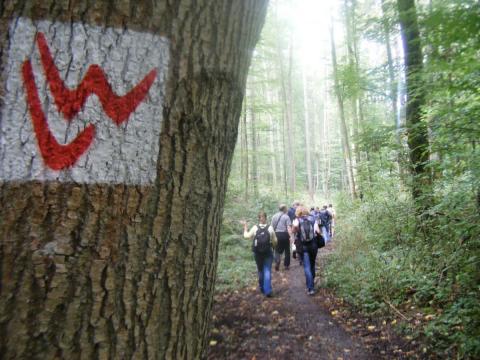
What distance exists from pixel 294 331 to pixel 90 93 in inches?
220

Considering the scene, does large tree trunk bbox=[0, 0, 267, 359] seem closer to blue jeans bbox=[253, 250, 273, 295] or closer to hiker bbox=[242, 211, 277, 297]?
hiker bbox=[242, 211, 277, 297]

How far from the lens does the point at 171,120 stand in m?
1.00

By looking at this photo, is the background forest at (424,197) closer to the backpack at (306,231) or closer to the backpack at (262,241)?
the backpack at (306,231)

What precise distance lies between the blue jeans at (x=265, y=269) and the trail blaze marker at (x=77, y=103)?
21.8 feet

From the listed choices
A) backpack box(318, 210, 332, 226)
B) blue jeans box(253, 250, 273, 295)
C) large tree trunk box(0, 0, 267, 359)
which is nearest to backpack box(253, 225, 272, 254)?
blue jeans box(253, 250, 273, 295)

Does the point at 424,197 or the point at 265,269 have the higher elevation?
the point at 424,197

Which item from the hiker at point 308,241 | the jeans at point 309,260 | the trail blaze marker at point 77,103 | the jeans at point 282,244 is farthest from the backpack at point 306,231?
the trail blaze marker at point 77,103

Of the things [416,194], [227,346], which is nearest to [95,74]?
[227,346]

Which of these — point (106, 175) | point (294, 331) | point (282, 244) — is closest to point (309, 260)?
point (294, 331)

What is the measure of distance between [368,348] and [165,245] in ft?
15.9

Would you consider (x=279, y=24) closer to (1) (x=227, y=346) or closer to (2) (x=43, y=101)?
(1) (x=227, y=346)

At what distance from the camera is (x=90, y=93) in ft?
2.98

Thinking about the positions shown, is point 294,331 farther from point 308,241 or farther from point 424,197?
point 424,197

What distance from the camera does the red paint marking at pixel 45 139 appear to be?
0.88 meters
